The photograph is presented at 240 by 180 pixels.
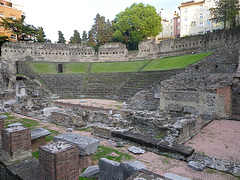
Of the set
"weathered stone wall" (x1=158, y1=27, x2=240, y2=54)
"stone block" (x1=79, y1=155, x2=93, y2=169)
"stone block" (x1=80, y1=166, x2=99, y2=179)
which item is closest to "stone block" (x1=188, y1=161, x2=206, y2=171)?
"stone block" (x1=80, y1=166, x2=99, y2=179)

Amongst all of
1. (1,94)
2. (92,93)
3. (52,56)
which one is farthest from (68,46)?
(1,94)

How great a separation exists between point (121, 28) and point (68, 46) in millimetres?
14618

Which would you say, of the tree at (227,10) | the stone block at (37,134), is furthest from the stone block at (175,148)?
the tree at (227,10)

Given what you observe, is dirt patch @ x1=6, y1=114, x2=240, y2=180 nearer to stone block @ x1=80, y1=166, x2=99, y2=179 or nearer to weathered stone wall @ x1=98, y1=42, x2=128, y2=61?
stone block @ x1=80, y1=166, x2=99, y2=179

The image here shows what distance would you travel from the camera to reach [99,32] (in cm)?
4609

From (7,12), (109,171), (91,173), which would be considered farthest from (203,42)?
(7,12)

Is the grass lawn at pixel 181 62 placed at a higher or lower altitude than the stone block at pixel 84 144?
higher

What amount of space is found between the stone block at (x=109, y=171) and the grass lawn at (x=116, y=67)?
26.6m

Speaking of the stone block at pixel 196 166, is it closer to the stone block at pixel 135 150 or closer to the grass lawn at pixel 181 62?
the stone block at pixel 135 150

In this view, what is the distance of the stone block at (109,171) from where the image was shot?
4.10m

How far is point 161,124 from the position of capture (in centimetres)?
926

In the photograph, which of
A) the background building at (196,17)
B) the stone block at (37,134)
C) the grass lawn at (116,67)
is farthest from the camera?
the background building at (196,17)

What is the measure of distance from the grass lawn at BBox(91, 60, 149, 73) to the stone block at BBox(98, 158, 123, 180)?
26615mm

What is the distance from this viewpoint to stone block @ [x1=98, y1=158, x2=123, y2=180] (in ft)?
13.4
